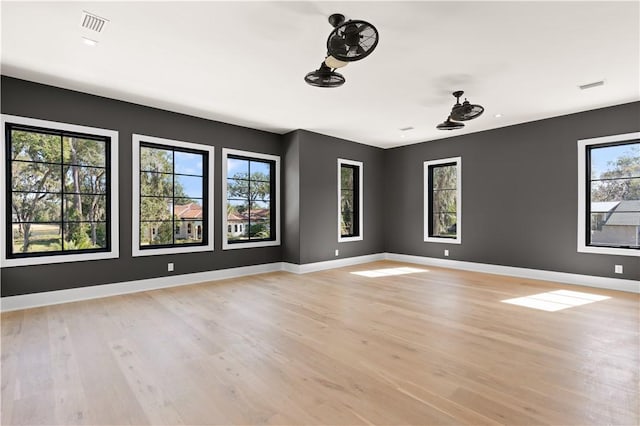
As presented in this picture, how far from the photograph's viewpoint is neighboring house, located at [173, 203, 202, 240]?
546cm

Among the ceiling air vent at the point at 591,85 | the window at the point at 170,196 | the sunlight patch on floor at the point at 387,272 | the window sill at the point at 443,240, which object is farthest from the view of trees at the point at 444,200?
the window at the point at 170,196

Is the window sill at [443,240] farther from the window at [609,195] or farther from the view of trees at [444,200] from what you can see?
the window at [609,195]

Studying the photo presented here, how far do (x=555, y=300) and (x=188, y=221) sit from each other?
5576mm

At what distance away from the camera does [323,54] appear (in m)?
3.42

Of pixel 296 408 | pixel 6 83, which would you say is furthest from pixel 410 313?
pixel 6 83

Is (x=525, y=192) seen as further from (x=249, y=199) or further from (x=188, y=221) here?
(x=188, y=221)

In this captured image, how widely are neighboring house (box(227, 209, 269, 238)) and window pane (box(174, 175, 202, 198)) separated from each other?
70 cm

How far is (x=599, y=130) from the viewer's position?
5.18m

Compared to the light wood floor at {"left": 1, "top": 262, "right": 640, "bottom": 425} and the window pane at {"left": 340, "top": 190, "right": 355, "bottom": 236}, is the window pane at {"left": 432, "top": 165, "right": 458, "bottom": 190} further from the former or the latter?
the light wood floor at {"left": 1, "top": 262, "right": 640, "bottom": 425}

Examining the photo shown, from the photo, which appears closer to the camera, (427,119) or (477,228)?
(427,119)

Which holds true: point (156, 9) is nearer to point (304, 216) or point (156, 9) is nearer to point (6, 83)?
point (6, 83)

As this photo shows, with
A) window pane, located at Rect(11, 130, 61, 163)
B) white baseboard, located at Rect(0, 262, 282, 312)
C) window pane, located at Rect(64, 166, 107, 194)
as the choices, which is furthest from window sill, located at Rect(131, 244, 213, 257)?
window pane, located at Rect(11, 130, 61, 163)

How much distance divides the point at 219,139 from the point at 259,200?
1.38 metres

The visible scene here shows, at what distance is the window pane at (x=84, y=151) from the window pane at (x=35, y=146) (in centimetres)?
10
